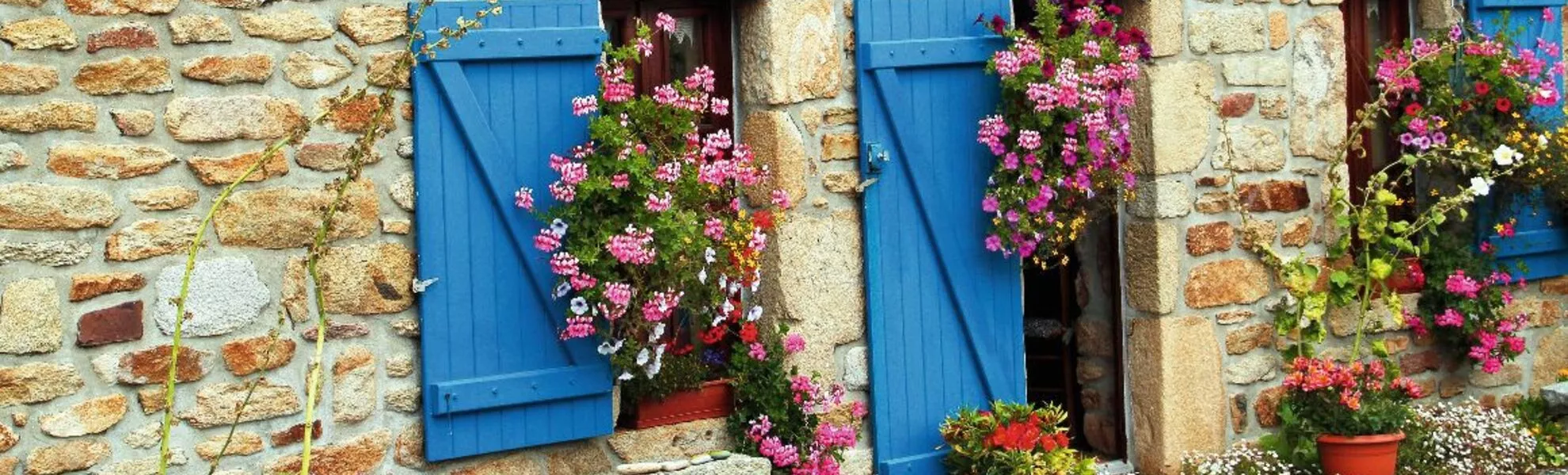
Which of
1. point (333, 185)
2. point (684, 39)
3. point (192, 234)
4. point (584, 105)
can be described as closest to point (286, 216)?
point (333, 185)

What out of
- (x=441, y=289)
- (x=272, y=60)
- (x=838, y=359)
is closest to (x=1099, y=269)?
(x=838, y=359)

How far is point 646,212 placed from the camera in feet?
17.7

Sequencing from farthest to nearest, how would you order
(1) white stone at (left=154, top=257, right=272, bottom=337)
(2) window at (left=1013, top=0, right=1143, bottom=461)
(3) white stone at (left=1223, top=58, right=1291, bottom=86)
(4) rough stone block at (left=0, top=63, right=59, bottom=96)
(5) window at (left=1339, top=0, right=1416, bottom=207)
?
(5) window at (left=1339, top=0, right=1416, bottom=207), (2) window at (left=1013, top=0, right=1143, bottom=461), (3) white stone at (left=1223, top=58, right=1291, bottom=86), (1) white stone at (left=154, top=257, right=272, bottom=337), (4) rough stone block at (left=0, top=63, right=59, bottom=96)

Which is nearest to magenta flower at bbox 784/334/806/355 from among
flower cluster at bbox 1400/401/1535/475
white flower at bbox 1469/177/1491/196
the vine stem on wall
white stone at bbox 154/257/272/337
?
the vine stem on wall

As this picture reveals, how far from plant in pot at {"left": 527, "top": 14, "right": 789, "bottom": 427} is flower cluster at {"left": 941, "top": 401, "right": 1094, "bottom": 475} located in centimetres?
93

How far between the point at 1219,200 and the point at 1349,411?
859 mm

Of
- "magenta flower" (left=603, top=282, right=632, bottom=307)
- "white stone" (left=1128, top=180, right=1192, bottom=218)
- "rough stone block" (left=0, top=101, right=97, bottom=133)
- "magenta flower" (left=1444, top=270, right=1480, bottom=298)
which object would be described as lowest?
"magenta flower" (left=1444, top=270, right=1480, bottom=298)

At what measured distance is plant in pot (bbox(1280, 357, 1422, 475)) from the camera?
662 cm

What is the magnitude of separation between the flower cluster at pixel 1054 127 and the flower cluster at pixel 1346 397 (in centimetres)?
110

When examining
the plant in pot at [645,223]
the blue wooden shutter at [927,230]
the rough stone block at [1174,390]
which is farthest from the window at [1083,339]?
the plant in pot at [645,223]

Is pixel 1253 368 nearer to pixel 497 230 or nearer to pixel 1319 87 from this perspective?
pixel 1319 87

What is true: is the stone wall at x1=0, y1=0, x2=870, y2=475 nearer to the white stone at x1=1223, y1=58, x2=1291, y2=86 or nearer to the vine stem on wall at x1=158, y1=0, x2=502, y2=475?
the vine stem on wall at x1=158, y1=0, x2=502, y2=475

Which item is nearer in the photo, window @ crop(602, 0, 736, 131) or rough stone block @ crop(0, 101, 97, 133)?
rough stone block @ crop(0, 101, 97, 133)

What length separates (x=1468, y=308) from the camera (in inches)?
288
